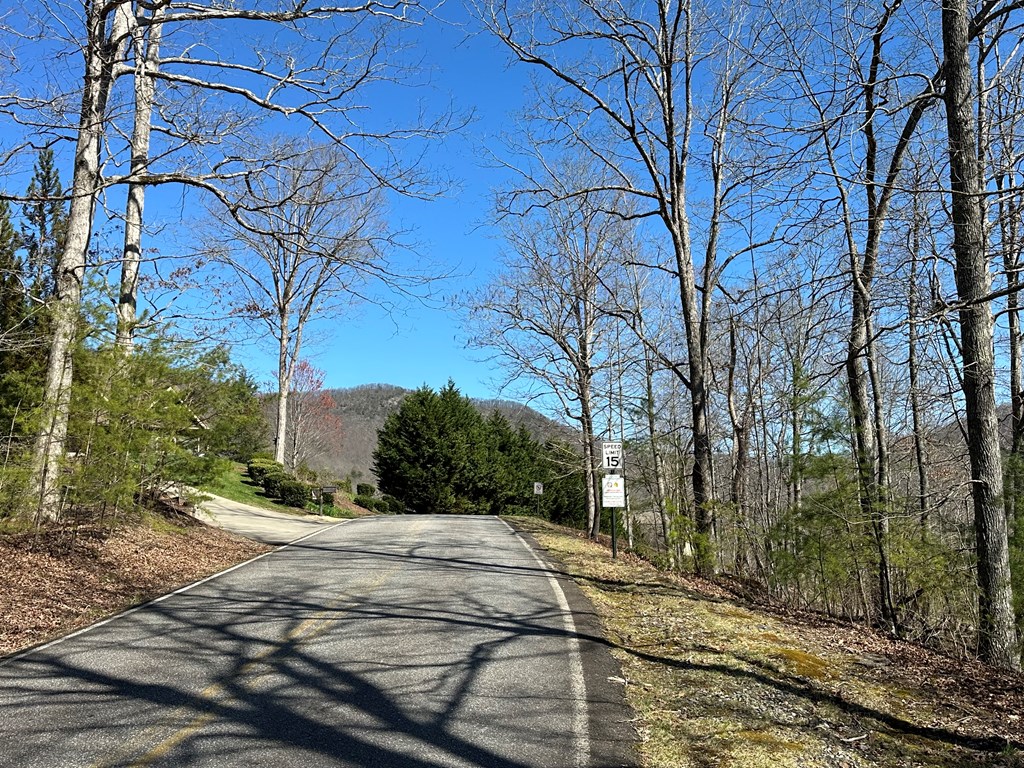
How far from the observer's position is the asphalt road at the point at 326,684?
436cm

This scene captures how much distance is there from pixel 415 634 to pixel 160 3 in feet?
31.9

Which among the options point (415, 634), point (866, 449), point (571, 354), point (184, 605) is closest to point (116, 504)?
point (184, 605)

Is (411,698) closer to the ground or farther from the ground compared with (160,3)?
closer to the ground

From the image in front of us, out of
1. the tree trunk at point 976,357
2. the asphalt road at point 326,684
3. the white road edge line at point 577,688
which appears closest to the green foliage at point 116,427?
the asphalt road at point 326,684

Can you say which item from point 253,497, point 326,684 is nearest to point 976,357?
point 326,684

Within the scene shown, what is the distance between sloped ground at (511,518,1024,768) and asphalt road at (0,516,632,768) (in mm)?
403

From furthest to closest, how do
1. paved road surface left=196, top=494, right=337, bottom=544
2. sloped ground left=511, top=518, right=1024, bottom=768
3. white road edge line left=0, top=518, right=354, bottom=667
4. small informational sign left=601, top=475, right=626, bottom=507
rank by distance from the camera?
1. paved road surface left=196, top=494, right=337, bottom=544
2. small informational sign left=601, top=475, right=626, bottom=507
3. white road edge line left=0, top=518, right=354, bottom=667
4. sloped ground left=511, top=518, right=1024, bottom=768

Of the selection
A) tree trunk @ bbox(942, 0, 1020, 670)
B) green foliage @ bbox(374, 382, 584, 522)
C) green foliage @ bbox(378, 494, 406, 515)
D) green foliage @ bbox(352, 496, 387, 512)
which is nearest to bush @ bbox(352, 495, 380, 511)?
green foliage @ bbox(352, 496, 387, 512)

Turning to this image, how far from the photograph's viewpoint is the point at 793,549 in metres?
12.1

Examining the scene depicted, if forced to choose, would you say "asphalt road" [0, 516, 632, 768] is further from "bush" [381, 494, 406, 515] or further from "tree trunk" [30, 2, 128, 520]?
"bush" [381, 494, 406, 515]

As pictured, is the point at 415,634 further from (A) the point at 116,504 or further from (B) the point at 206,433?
(B) the point at 206,433

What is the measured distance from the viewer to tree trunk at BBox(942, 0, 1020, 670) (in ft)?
24.2

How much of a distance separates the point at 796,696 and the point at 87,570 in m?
9.30

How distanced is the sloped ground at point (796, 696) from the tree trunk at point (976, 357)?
0.78 m
